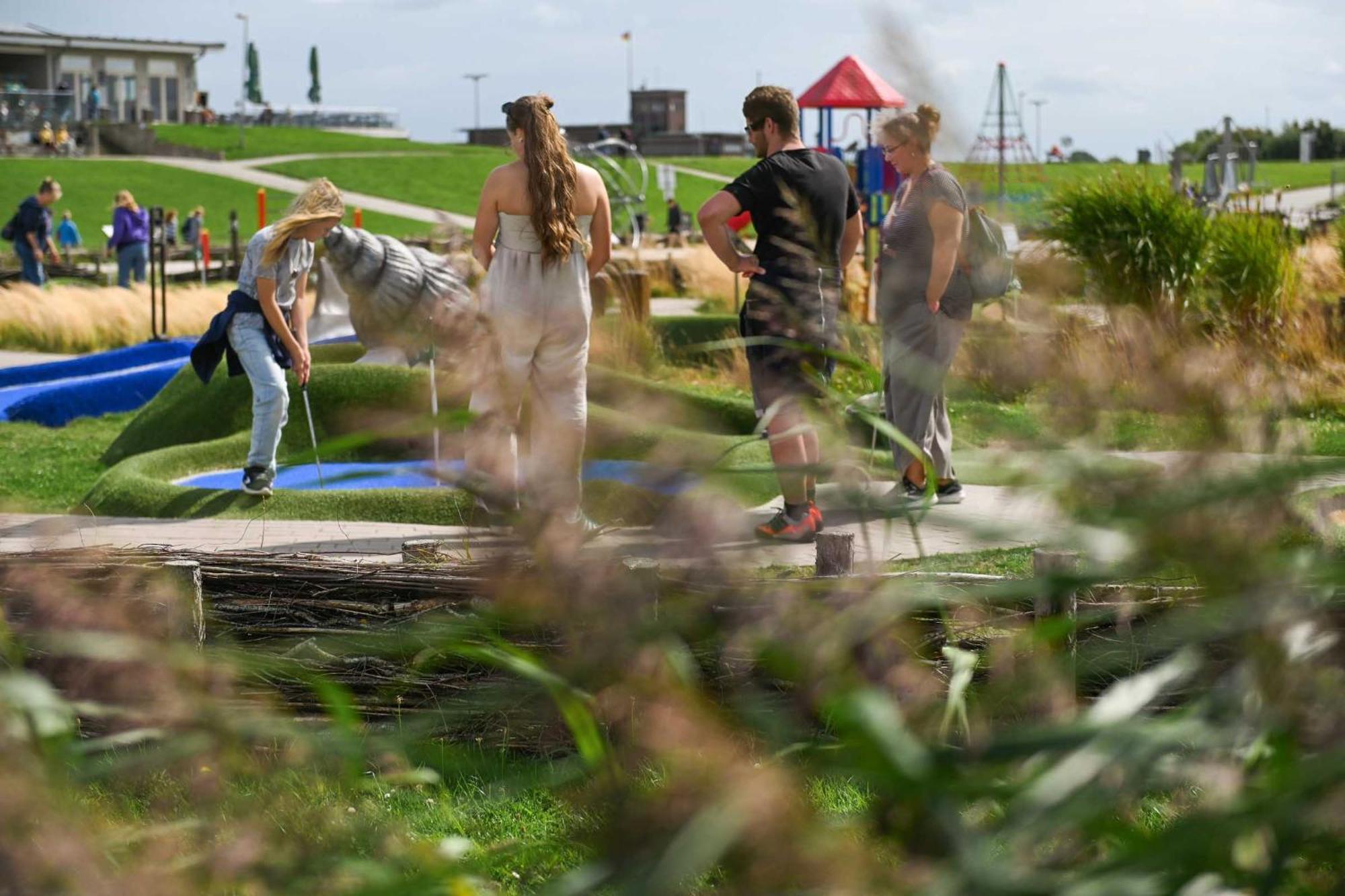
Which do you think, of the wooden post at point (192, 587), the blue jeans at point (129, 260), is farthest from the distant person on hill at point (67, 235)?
the wooden post at point (192, 587)

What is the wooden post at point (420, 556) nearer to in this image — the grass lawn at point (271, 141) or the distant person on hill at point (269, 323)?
the distant person on hill at point (269, 323)

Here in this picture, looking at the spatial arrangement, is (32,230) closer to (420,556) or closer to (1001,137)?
(420,556)

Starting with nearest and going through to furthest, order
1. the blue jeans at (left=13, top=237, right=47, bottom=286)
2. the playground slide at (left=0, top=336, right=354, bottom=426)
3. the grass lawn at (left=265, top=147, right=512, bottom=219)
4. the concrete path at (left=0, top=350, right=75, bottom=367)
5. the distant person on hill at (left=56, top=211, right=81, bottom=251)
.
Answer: the playground slide at (left=0, top=336, right=354, bottom=426), the concrete path at (left=0, top=350, right=75, bottom=367), the blue jeans at (left=13, top=237, right=47, bottom=286), the distant person on hill at (left=56, top=211, right=81, bottom=251), the grass lawn at (left=265, top=147, right=512, bottom=219)

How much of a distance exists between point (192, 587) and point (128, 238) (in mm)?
18199

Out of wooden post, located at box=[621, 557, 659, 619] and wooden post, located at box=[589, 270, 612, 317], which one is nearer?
wooden post, located at box=[621, 557, 659, 619]

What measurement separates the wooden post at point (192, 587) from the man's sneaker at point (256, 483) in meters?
3.29

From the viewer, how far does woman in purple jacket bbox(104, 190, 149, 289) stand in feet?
68.5

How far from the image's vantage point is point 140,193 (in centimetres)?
4491

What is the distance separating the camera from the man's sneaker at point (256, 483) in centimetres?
760

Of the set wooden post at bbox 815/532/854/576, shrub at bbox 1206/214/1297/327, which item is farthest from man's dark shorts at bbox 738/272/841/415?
shrub at bbox 1206/214/1297/327

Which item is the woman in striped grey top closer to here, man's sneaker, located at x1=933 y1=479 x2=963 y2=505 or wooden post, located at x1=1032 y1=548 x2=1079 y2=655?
man's sneaker, located at x1=933 y1=479 x2=963 y2=505

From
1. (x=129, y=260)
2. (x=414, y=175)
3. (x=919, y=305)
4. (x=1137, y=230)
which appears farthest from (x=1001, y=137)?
(x=414, y=175)

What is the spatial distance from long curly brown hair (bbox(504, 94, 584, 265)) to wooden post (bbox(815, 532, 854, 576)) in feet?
7.83

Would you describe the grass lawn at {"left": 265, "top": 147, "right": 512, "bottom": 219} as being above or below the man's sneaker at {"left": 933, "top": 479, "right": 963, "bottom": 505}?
above
